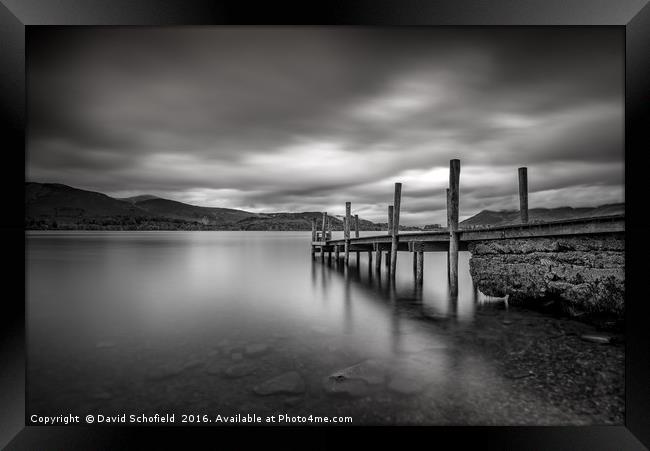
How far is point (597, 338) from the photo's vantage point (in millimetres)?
5508

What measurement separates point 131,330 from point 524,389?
8081 mm

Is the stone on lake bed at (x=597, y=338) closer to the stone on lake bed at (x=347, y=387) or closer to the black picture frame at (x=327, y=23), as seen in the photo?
the black picture frame at (x=327, y=23)

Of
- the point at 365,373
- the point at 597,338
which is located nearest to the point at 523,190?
the point at 597,338

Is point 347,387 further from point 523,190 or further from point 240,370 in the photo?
point 523,190

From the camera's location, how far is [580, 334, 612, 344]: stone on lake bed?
5414mm

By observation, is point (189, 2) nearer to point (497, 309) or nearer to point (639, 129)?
point (639, 129)

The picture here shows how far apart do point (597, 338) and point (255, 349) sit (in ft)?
20.5

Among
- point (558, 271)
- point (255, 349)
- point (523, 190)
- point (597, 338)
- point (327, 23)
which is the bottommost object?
point (255, 349)

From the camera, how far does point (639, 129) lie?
3229 mm

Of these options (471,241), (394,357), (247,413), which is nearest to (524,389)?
(394,357)

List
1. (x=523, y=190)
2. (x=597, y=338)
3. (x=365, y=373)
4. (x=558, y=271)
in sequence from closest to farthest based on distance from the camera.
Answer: (x=365, y=373) → (x=597, y=338) → (x=558, y=271) → (x=523, y=190)

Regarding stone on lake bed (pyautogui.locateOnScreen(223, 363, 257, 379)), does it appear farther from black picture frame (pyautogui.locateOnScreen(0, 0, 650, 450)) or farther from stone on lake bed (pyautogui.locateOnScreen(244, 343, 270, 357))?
black picture frame (pyautogui.locateOnScreen(0, 0, 650, 450))

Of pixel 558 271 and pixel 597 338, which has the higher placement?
pixel 558 271

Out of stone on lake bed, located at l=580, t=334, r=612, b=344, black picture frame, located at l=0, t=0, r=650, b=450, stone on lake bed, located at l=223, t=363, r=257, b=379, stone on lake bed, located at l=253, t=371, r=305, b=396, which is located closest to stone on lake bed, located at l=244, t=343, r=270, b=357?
stone on lake bed, located at l=223, t=363, r=257, b=379
